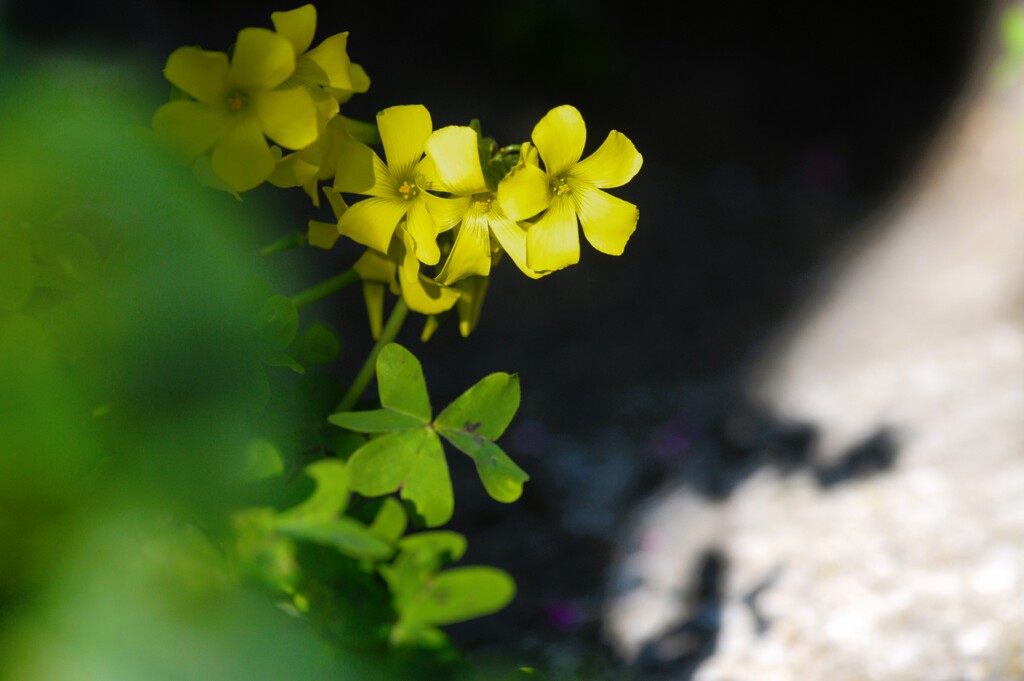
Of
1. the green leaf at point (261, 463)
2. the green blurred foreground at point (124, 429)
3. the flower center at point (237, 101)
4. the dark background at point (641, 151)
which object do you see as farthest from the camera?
the dark background at point (641, 151)

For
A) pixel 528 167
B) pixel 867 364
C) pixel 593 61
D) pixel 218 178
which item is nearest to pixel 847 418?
pixel 867 364

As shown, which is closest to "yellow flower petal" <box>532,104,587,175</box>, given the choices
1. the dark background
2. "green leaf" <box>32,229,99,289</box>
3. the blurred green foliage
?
the blurred green foliage

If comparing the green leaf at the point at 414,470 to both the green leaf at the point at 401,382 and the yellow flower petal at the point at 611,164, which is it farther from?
the yellow flower petal at the point at 611,164

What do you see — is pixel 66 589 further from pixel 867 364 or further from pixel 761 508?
pixel 867 364

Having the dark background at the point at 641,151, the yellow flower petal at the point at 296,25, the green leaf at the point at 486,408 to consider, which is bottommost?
the green leaf at the point at 486,408

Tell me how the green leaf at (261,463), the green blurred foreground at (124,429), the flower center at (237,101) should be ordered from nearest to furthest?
the green blurred foreground at (124,429) < the green leaf at (261,463) < the flower center at (237,101)

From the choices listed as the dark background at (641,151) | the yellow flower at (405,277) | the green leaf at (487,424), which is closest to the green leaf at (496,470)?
the green leaf at (487,424)

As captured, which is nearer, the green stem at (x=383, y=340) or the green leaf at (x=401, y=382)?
the green leaf at (x=401, y=382)

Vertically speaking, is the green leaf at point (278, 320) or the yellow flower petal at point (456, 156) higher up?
the yellow flower petal at point (456, 156)
